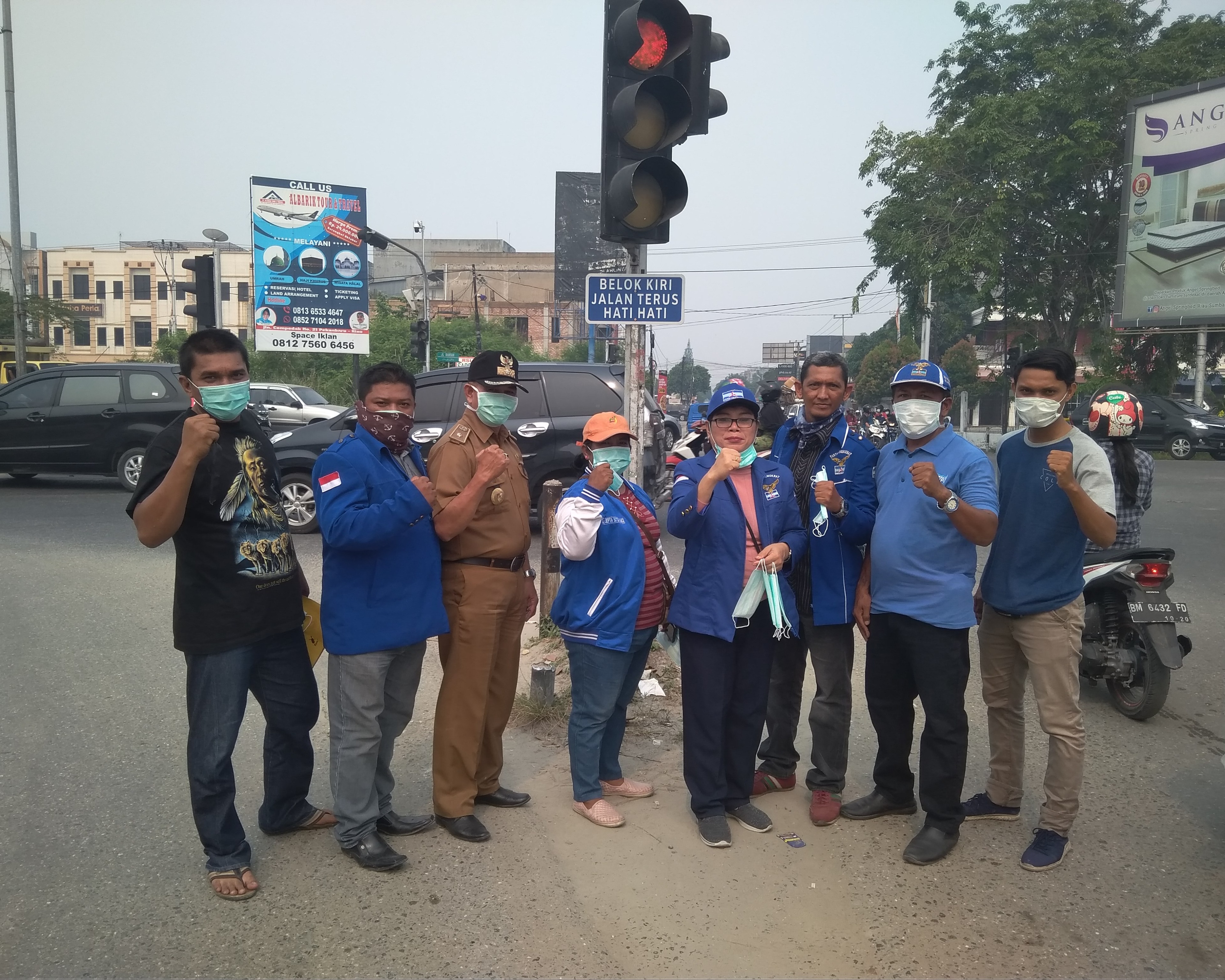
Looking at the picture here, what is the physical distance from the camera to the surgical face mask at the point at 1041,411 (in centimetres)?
364

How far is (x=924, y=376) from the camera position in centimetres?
374

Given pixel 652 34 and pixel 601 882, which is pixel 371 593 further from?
pixel 652 34

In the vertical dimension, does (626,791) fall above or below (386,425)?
below

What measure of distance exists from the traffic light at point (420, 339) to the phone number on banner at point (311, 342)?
2.97 m

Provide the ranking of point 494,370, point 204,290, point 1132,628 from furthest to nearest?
1. point 204,290
2. point 1132,628
3. point 494,370

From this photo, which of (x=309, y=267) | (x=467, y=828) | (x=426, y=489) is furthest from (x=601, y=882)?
(x=309, y=267)

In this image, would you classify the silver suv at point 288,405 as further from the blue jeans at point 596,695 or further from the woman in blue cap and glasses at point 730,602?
the woman in blue cap and glasses at point 730,602

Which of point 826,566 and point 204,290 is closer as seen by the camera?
point 826,566

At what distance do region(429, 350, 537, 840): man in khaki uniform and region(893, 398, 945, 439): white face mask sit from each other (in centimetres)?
159

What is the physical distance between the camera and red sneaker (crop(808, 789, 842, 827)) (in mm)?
3932

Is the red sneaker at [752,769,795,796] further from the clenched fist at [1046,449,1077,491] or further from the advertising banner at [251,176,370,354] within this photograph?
the advertising banner at [251,176,370,354]

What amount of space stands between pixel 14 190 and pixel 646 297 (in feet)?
78.8

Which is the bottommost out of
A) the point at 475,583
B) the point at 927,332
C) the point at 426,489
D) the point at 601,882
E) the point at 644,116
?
the point at 601,882

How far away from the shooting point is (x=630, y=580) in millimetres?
3789
